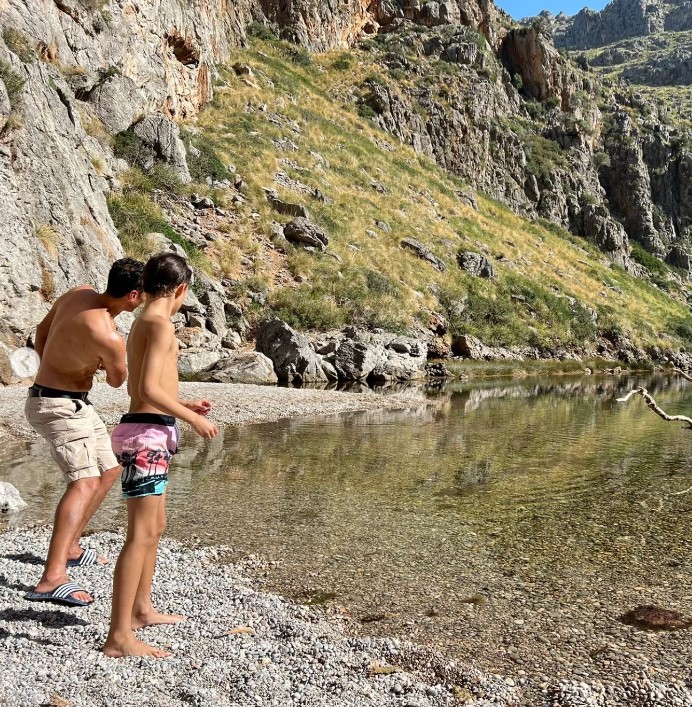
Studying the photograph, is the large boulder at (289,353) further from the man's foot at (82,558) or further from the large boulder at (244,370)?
the man's foot at (82,558)

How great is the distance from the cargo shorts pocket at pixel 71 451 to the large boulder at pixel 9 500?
2958 millimetres

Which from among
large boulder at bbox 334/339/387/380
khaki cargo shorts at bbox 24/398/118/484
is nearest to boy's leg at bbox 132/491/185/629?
khaki cargo shorts at bbox 24/398/118/484

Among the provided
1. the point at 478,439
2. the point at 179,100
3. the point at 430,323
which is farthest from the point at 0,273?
the point at 179,100

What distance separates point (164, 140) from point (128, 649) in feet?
96.6

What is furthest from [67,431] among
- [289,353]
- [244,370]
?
[289,353]

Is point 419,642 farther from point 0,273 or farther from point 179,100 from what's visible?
point 179,100

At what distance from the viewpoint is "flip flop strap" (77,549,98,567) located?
5238 mm

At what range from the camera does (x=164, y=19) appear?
113 ft

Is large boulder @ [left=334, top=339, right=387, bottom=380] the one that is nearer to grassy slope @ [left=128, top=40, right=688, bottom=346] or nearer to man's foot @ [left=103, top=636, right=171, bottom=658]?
grassy slope @ [left=128, top=40, right=688, bottom=346]

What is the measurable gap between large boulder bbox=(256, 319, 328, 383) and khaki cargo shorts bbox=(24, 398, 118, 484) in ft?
58.5

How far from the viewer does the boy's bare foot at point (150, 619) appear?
4168 mm

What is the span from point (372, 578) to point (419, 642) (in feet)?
4.02

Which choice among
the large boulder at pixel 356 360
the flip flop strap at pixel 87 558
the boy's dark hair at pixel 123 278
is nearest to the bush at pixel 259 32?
the large boulder at pixel 356 360

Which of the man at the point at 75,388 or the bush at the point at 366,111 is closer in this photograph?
the man at the point at 75,388
